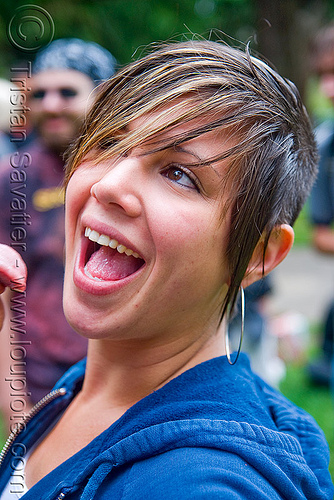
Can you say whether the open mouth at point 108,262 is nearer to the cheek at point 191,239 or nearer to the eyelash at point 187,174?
the cheek at point 191,239

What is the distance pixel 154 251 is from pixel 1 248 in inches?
18.2

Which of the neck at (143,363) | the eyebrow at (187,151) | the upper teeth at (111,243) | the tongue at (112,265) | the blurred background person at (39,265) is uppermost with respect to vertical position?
the eyebrow at (187,151)

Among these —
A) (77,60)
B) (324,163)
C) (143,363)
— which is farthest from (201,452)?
(324,163)

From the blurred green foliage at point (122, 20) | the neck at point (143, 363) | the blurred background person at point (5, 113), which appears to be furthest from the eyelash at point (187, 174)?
the blurred green foliage at point (122, 20)

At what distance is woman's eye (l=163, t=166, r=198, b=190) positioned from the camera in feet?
4.28

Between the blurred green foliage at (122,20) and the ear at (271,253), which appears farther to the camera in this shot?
the blurred green foliage at (122,20)

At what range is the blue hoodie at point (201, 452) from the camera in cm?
108

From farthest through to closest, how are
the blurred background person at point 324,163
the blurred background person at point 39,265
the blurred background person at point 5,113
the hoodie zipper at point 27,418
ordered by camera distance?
the blurred background person at point 5,113, the blurred background person at point 324,163, the blurred background person at point 39,265, the hoodie zipper at point 27,418

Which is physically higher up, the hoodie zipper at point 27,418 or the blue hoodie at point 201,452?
the blue hoodie at point 201,452

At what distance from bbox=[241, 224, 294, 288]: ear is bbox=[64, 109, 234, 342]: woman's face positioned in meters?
0.13

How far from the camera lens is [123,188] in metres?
1.26

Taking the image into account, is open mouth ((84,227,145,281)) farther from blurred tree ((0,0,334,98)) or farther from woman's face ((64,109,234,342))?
blurred tree ((0,0,334,98))

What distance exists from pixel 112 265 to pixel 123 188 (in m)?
0.25

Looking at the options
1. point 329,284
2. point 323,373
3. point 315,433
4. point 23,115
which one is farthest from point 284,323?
point 315,433
